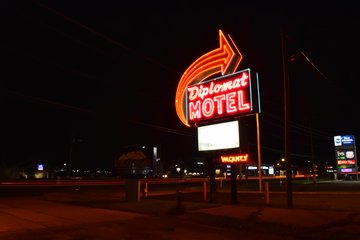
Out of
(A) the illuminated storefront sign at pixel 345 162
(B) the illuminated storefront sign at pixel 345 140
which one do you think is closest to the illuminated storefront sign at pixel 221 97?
(A) the illuminated storefront sign at pixel 345 162

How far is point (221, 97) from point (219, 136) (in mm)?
2120

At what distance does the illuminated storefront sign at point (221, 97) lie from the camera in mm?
19625

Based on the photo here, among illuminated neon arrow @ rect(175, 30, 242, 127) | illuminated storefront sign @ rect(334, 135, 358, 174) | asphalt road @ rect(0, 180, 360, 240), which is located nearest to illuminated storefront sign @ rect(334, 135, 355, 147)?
illuminated storefront sign @ rect(334, 135, 358, 174)

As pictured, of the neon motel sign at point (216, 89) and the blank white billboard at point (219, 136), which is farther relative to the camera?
the blank white billboard at point (219, 136)

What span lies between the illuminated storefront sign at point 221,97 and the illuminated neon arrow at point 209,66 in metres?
0.72

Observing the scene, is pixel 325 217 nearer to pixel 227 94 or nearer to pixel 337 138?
pixel 227 94

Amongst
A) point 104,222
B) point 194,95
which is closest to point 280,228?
point 104,222

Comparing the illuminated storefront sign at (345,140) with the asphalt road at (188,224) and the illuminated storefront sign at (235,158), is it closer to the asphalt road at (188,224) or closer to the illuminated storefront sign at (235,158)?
the illuminated storefront sign at (235,158)

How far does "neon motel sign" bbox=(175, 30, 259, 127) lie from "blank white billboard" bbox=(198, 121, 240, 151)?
0.54m

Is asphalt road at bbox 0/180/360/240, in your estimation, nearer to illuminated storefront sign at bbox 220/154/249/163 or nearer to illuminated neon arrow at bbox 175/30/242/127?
illuminated storefront sign at bbox 220/154/249/163

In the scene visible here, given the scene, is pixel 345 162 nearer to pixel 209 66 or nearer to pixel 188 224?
pixel 209 66

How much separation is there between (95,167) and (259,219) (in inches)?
5498

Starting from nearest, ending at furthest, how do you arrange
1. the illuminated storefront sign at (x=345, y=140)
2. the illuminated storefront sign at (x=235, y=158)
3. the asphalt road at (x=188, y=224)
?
the asphalt road at (x=188, y=224), the illuminated storefront sign at (x=235, y=158), the illuminated storefront sign at (x=345, y=140)

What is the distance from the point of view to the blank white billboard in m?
20.2
